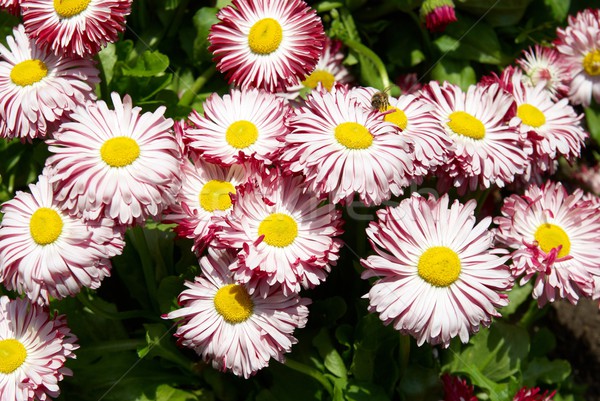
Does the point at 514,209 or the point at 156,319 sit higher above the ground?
the point at 514,209

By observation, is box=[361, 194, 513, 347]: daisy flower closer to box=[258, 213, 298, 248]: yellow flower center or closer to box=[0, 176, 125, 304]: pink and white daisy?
box=[258, 213, 298, 248]: yellow flower center

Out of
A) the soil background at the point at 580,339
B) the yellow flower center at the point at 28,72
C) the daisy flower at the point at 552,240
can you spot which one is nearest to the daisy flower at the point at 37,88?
the yellow flower center at the point at 28,72

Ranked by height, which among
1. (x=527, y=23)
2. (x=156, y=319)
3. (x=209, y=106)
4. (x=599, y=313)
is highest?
(x=527, y=23)

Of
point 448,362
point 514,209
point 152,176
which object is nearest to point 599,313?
point 448,362

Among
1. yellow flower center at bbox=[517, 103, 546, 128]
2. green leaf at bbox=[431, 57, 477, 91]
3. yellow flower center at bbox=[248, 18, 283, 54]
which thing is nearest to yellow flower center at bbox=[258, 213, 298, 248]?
yellow flower center at bbox=[248, 18, 283, 54]

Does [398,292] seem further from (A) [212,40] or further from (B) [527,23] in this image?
(B) [527,23]

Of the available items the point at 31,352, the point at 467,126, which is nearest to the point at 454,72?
the point at 467,126

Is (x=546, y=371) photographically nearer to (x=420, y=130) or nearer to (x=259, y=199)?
(x=420, y=130)
